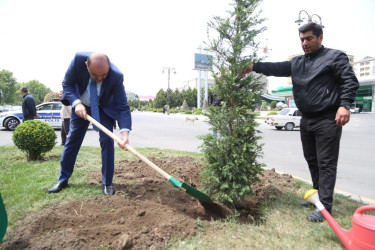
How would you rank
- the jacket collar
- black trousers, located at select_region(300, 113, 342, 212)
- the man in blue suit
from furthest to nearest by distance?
the man in blue suit < the jacket collar < black trousers, located at select_region(300, 113, 342, 212)

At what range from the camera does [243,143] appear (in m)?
2.84

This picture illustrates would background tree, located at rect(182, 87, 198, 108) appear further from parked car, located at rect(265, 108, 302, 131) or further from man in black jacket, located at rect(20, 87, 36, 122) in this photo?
man in black jacket, located at rect(20, 87, 36, 122)

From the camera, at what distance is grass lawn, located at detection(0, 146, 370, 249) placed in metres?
2.09

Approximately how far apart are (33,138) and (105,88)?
2889 mm

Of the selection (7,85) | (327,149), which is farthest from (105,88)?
(7,85)

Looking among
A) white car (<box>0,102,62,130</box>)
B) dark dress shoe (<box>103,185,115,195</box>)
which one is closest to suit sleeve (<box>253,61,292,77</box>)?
dark dress shoe (<box>103,185,115,195</box>)

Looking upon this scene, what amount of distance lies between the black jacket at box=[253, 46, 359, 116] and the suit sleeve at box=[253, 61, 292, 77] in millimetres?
20

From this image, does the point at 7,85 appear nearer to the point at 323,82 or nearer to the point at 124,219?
the point at 124,219

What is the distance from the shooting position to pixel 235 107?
282 centimetres

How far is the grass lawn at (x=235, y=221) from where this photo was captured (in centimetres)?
209

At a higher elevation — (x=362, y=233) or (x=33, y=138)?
(x=33, y=138)

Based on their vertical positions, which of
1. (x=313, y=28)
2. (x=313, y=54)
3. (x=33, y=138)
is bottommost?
(x=33, y=138)

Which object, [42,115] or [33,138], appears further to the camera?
[42,115]

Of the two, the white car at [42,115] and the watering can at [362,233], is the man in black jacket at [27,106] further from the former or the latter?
the watering can at [362,233]
